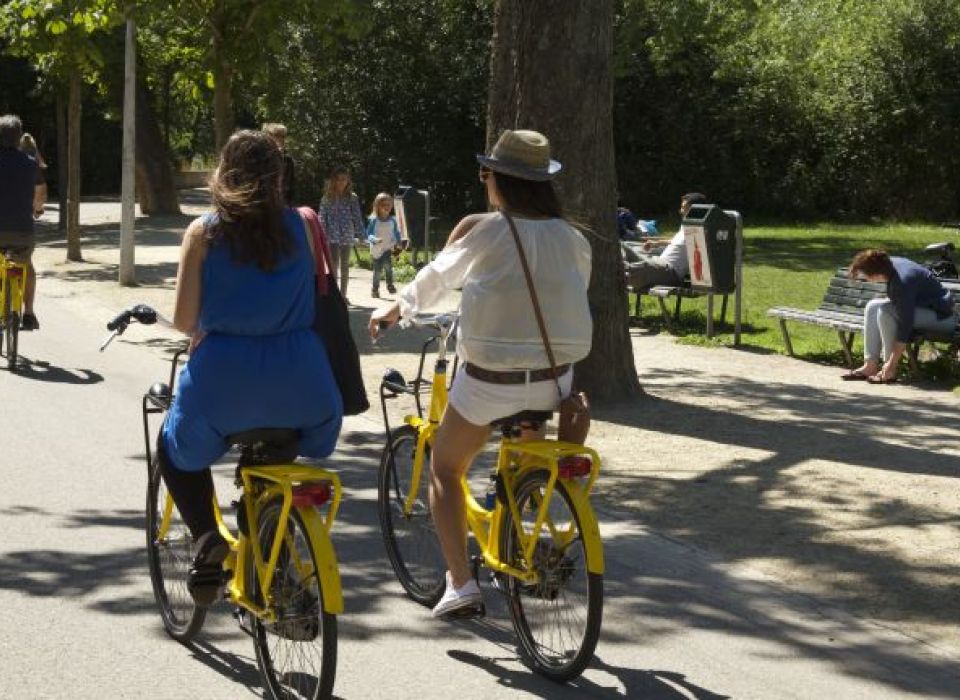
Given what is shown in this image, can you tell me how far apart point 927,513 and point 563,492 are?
3.50m

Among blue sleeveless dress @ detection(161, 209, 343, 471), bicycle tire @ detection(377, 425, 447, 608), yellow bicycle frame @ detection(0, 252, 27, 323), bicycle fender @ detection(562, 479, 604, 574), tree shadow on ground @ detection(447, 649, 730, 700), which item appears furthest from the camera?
yellow bicycle frame @ detection(0, 252, 27, 323)

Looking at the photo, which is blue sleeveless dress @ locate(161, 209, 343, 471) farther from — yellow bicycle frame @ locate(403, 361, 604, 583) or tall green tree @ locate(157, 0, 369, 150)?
tall green tree @ locate(157, 0, 369, 150)

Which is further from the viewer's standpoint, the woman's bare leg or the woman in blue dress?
the woman's bare leg

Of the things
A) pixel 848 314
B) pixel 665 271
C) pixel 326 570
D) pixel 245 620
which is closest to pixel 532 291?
pixel 326 570

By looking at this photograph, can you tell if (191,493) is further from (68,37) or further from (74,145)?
(74,145)

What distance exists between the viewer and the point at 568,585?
5.46m

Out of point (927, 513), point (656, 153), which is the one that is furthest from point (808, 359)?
point (656, 153)

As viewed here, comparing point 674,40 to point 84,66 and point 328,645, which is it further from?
point 328,645

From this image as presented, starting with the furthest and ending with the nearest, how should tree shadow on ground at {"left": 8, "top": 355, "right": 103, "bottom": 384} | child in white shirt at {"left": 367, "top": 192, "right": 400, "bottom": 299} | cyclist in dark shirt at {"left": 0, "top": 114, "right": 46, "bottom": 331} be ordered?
1. child in white shirt at {"left": 367, "top": 192, "right": 400, "bottom": 299}
2. cyclist in dark shirt at {"left": 0, "top": 114, "right": 46, "bottom": 331}
3. tree shadow on ground at {"left": 8, "top": 355, "right": 103, "bottom": 384}

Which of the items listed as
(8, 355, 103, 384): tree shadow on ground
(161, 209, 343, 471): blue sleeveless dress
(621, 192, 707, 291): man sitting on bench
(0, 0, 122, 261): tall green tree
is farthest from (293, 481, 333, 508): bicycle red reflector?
(0, 0, 122, 261): tall green tree

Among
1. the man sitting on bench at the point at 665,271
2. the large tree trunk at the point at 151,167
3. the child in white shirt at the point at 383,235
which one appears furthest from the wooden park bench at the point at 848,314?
the large tree trunk at the point at 151,167

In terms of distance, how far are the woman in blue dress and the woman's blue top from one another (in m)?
8.69

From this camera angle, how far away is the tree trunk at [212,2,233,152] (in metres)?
20.1

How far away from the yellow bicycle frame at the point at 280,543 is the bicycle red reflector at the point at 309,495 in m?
0.02
